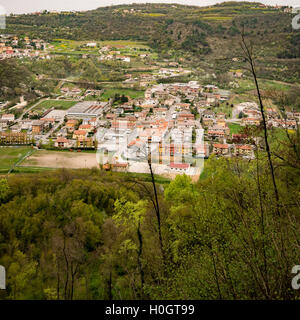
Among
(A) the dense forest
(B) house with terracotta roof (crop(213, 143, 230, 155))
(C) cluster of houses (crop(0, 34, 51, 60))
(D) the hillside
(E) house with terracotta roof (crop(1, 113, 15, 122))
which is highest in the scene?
(D) the hillside

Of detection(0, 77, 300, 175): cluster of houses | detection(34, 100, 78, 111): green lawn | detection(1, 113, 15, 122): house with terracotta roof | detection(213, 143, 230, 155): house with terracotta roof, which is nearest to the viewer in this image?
detection(213, 143, 230, 155): house with terracotta roof

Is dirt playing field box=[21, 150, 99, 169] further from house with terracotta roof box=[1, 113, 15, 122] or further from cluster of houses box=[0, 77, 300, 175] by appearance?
house with terracotta roof box=[1, 113, 15, 122]

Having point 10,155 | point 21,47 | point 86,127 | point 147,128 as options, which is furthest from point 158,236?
point 21,47

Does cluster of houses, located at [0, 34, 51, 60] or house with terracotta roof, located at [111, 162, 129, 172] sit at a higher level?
cluster of houses, located at [0, 34, 51, 60]

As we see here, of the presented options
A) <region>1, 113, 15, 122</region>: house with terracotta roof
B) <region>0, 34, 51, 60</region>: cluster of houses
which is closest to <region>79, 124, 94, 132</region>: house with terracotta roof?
<region>1, 113, 15, 122</region>: house with terracotta roof

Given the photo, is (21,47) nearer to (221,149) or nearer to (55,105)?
(55,105)

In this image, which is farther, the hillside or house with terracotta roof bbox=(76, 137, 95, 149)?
the hillside

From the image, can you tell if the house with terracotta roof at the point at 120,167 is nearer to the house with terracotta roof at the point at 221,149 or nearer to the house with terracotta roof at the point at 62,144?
the house with terracotta roof at the point at 221,149

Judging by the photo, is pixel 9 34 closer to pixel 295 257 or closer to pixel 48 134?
pixel 48 134
